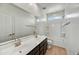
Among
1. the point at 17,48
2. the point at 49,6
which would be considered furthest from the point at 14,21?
the point at 49,6

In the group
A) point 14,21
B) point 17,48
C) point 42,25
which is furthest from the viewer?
point 14,21

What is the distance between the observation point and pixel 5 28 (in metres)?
1.22

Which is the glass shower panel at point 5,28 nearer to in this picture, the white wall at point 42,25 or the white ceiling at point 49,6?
the white ceiling at point 49,6

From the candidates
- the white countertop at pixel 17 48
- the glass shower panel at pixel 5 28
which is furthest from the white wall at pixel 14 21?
the white countertop at pixel 17 48

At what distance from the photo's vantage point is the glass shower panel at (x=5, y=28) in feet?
3.77

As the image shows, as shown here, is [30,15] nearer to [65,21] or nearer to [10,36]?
[10,36]

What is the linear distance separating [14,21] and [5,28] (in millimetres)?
248

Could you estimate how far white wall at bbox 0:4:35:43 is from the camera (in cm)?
118

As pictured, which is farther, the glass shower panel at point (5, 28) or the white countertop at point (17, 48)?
the glass shower panel at point (5, 28)

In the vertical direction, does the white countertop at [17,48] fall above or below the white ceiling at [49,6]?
below

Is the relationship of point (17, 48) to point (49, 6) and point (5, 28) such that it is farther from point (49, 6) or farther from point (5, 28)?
point (49, 6)

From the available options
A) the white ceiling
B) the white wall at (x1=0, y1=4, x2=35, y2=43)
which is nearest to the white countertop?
the white wall at (x1=0, y1=4, x2=35, y2=43)

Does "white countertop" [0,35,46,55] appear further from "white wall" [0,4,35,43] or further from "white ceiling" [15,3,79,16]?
"white ceiling" [15,3,79,16]

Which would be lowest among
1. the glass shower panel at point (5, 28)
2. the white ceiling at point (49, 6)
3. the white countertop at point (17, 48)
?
the white countertop at point (17, 48)
